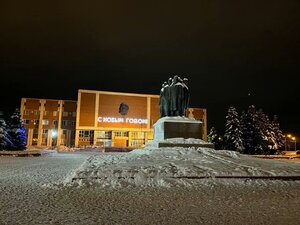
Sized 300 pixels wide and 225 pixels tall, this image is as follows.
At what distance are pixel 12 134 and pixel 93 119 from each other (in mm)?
31695

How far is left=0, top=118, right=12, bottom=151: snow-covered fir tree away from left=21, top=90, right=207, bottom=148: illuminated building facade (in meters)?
31.9

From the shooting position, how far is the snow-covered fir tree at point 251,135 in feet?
106

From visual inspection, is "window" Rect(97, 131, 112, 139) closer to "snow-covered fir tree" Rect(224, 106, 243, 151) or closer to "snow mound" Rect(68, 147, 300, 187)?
"snow-covered fir tree" Rect(224, 106, 243, 151)

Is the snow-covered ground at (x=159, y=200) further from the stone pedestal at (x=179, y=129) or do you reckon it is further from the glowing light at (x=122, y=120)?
the glowing light at (x=122, y=120)

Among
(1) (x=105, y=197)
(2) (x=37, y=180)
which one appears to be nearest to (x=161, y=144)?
(2) (x=37, y=180)

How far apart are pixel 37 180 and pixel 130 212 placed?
4438 mm

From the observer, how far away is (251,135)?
3253 cm

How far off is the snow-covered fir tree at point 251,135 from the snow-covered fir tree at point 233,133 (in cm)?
67

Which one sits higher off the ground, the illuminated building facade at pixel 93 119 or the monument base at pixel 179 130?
the illuminated building facade at pixel 93 119

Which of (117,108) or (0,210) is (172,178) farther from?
(117,108)

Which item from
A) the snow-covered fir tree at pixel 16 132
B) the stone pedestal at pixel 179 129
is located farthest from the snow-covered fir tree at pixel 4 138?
the stone pedestal at pixel 179 129

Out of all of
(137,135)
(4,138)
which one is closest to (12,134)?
(4,138)

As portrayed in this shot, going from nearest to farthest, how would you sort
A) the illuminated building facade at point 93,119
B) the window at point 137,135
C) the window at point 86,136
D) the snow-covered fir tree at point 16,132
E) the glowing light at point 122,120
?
the snow-covered fir tree at point 16,132 < the window at point 86,136 < the illuminated building facade at point 93,119 < the glowing light at point 122,120 < the window at point 137,135

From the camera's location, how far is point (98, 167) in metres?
8.48
